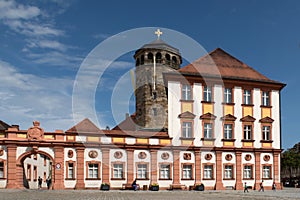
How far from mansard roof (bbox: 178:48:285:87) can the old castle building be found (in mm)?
104

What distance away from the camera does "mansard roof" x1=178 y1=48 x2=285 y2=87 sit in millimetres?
43625

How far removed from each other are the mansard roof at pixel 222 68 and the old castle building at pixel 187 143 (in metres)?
0.10

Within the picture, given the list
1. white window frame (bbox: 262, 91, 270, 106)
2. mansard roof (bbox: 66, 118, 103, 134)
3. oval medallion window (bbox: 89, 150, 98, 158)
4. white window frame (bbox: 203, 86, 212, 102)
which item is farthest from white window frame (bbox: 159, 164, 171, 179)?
white window frame (bbox: 262, 91, 270, 106)

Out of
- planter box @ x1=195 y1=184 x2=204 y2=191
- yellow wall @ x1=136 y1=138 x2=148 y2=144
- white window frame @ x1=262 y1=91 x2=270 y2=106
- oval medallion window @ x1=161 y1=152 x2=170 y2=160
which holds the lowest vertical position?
planter box @ x1=195 y1=184 x2=204 y2=191

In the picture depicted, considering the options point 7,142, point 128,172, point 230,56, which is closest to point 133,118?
point 230,56

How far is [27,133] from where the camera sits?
121ft

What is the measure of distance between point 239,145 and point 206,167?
4179 mm

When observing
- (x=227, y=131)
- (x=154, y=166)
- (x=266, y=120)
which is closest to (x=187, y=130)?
(x=227, y=131)

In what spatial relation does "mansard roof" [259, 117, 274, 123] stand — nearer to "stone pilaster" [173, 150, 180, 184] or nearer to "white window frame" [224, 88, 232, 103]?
"white window frame" [224, 88, 232, 103]

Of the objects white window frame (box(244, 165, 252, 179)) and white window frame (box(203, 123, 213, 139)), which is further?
white window frame (box(244, 165, 252, 179))

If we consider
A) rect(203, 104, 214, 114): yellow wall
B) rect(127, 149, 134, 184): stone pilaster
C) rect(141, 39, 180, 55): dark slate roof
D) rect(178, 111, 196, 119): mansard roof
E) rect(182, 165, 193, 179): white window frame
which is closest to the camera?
rect(127, 149, 134, 184): stone pilaster

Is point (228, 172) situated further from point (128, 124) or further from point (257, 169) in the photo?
point (128, 124)

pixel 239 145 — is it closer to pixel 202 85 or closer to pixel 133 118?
pixel 202 85

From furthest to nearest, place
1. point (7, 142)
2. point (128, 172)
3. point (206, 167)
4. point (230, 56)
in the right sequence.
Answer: point (230, 56) < point (206, 167) < point (128, 172) < point (7, 142)
